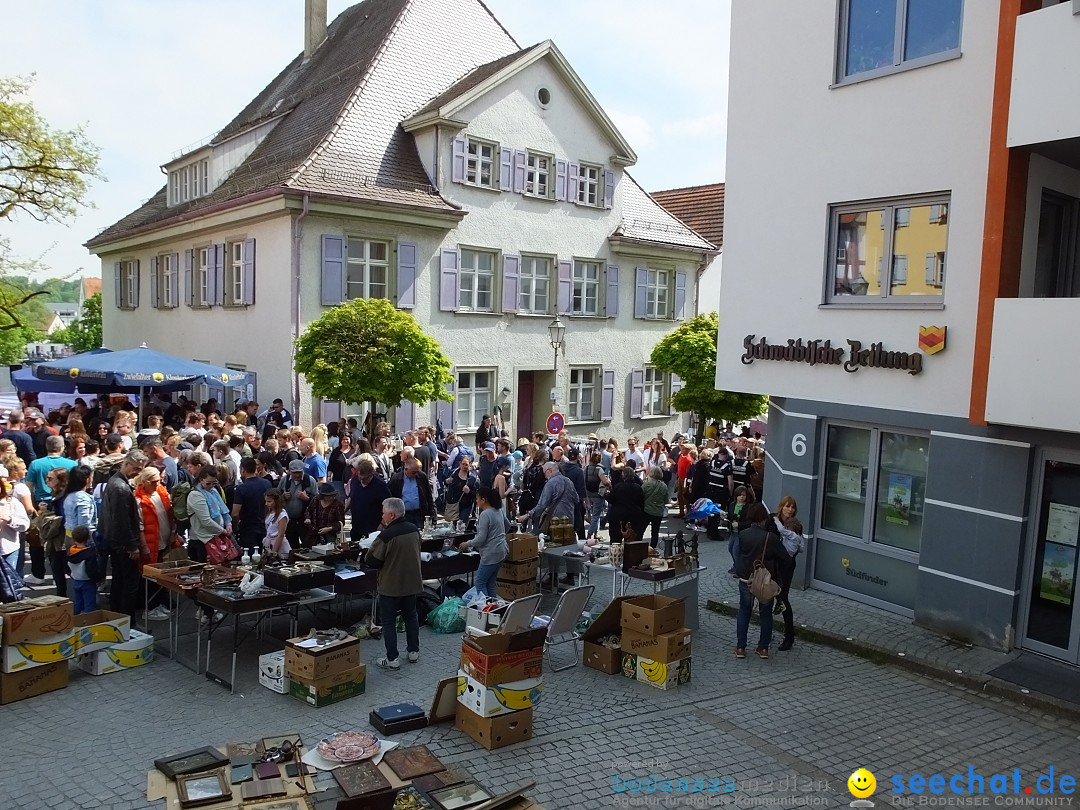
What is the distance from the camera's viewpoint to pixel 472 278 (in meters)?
22.5

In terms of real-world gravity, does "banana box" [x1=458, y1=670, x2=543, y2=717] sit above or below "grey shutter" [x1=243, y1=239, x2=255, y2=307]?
below

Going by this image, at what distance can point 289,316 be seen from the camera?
1930 cm

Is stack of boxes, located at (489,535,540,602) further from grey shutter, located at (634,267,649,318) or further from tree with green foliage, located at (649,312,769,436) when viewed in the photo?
grey shutter, located at (634,267,649,318)

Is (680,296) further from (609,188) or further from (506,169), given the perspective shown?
(506,169)

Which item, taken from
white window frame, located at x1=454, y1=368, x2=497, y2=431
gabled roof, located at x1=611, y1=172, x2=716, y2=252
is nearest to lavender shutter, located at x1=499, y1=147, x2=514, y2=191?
gabled roof, located at x1=611, y1=172, x2=716, y2=252

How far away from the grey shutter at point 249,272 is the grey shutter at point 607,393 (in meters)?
10.3

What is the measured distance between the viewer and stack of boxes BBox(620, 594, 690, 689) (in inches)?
318

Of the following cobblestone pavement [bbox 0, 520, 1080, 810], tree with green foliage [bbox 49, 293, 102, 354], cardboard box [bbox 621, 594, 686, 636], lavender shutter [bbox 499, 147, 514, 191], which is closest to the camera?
cobblestone pavement [bbox 0, 520, 1080, 810]

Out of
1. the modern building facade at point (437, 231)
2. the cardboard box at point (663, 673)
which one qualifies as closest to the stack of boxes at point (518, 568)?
the cardboard box at point (663, 673)

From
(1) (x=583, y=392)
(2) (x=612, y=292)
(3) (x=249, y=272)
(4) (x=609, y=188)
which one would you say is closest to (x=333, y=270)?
(3) (x=249, y=272)

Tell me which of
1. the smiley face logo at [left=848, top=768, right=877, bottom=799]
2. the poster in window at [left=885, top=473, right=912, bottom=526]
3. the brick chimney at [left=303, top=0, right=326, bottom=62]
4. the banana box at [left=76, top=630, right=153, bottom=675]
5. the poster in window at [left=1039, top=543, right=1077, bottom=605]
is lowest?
the smiley face logo at [left=848, top=768, right=877, bottom=799]

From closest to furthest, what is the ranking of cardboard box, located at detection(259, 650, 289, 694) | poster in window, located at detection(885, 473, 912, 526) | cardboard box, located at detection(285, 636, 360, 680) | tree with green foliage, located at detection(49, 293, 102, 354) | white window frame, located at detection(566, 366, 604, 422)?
cardboard box, located at detection(285, 636, 360, 680) → cardboard box, located at detection(259, 650, 289, 694) → poster in window, located at detection(885, 473, 912, 526) → white window frame, located at detection(566, 366, 604, 422) → tree with green foliage, located at detection(49, 293, 102, 354)

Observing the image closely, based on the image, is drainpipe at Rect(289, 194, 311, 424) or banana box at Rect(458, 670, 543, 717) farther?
drainpipe at Rect(289, 194, 311, 424)

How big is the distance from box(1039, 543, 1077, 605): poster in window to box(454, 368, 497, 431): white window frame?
15.2 metres
